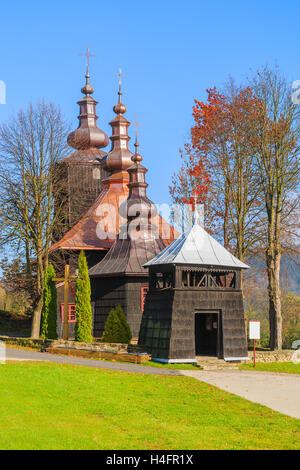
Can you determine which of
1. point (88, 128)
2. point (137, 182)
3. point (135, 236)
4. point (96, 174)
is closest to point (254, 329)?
point (135, 236)

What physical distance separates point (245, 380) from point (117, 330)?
376 inches

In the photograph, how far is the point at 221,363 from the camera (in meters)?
25.5

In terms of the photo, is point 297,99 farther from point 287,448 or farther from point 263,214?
point 287,448

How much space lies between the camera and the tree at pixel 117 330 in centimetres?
2923

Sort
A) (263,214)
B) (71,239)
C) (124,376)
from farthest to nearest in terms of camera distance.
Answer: (71,239)
(263,214)
(124,376)

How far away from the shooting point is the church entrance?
27766mm

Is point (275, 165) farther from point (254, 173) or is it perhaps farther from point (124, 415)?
point (124, 415)

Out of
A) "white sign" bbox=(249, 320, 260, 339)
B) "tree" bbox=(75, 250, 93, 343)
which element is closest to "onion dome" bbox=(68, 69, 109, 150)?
"tree" bbox=(75, 250, 93, 343)

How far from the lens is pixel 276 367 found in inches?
1032

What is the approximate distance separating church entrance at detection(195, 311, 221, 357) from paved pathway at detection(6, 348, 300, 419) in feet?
12.3

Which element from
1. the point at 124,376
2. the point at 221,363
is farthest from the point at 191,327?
the point at 124,376

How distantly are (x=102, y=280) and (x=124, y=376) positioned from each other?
15567 millimetres

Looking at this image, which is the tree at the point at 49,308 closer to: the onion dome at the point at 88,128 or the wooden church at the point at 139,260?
the wooden church at the point at 139,260
